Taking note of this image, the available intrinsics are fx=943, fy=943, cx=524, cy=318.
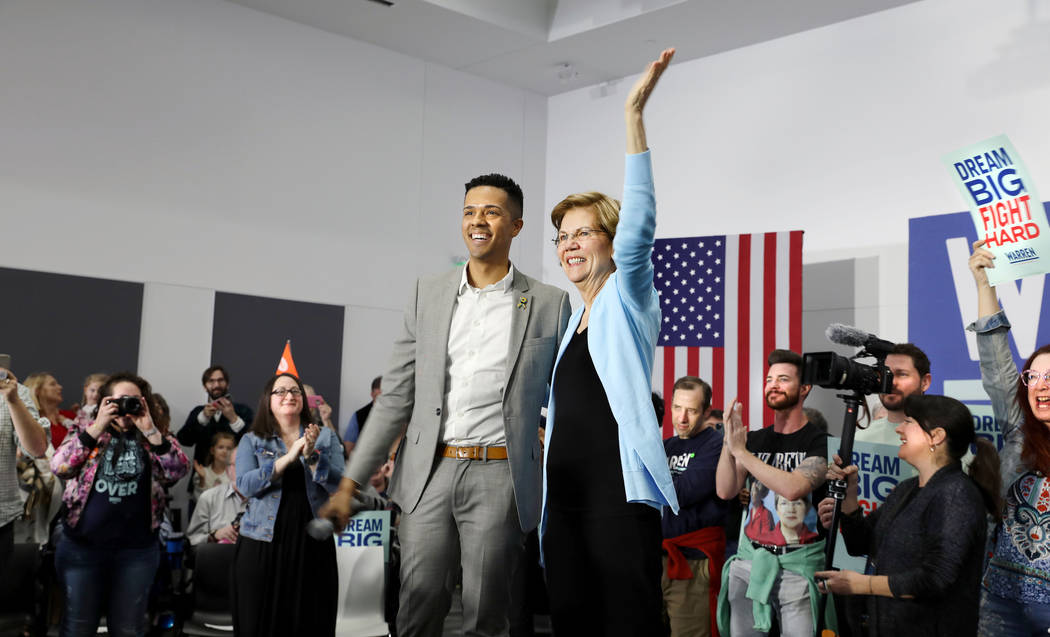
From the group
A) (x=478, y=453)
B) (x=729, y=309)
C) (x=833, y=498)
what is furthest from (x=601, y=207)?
(x=729, y=309)

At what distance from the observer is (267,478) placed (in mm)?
4441

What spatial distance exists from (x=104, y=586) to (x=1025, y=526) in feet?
13.0

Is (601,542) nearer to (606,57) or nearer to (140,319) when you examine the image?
(140,319)

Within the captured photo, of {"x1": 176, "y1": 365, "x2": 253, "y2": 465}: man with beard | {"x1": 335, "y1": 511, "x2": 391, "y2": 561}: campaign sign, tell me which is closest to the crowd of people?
{"x1": 335, "y1": 511, "x2": 391, "y2": 561}: campaign sign

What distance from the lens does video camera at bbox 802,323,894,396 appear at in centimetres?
332

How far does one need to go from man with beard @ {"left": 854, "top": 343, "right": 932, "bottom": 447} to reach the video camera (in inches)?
42.7

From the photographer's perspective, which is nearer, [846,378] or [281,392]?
[846,378]

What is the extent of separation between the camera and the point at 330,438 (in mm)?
4629

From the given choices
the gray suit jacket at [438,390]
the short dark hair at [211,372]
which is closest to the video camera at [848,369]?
the gray suit jacket at [438,390]

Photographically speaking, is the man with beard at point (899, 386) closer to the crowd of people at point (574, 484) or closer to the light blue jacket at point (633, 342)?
the crowd of people at point (574, 484)

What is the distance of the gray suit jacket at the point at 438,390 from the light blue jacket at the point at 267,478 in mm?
1785

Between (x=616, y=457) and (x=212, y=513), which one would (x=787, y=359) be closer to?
(x=616, y=457)

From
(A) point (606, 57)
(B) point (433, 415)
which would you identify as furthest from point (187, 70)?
(B) point (433, 415)

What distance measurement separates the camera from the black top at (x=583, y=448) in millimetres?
2252
